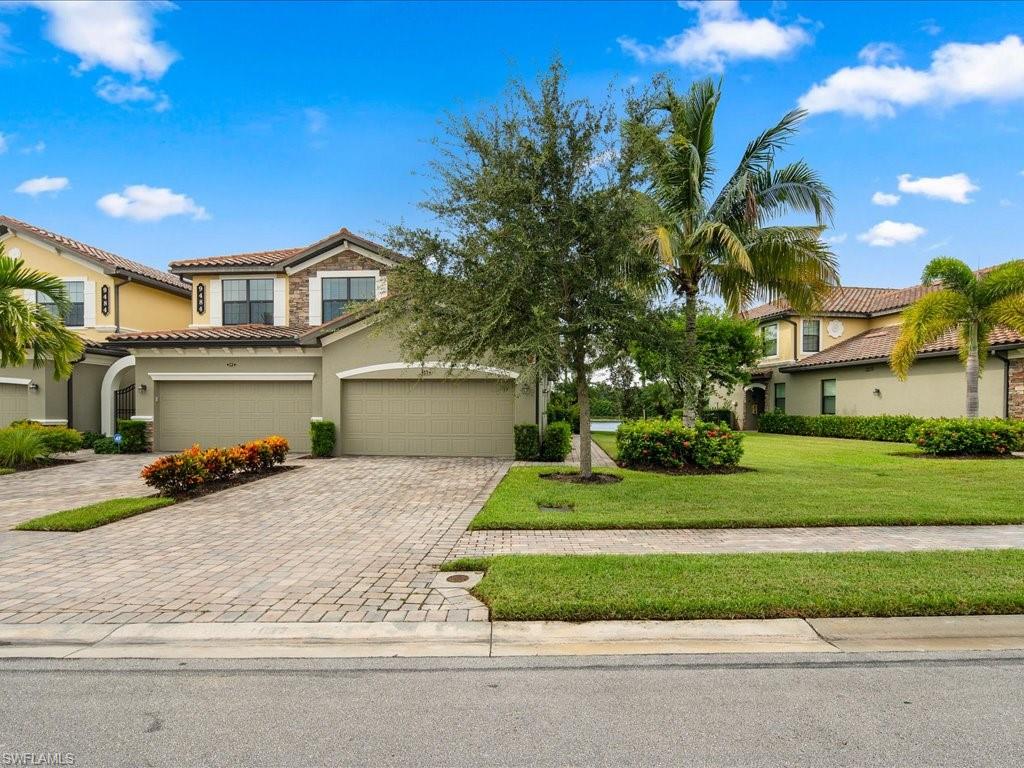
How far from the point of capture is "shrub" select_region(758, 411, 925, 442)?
19.7 metres

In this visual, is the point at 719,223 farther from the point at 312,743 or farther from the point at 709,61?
the point at 312,743

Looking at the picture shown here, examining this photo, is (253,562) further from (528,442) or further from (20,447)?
(20,447)

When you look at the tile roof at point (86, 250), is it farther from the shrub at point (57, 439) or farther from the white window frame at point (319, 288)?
the shrub at point (57, 439)

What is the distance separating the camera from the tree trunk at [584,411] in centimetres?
1070

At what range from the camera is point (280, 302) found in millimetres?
19297

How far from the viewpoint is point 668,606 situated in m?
4.41

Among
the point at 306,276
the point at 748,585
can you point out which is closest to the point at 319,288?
the point at 306,276

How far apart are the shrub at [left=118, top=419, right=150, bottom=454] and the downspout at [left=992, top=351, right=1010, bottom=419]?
26.6 metres

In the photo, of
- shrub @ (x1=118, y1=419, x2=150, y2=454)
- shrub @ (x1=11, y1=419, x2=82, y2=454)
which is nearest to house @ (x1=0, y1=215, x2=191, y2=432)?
shrub @ (x1=118, y1=419, x2=150, y2=454)

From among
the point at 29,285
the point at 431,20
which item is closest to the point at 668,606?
the point at 431,20

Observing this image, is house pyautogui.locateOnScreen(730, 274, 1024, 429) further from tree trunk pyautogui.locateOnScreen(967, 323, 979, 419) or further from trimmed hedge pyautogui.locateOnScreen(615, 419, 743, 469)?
trimmed hedge pyautogui.locateOnScreen(615, 419, 743, 469)

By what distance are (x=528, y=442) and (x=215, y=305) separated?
1264cm

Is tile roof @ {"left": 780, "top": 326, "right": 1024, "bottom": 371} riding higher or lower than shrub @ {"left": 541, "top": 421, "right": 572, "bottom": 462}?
higher

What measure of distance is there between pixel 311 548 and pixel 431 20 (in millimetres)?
12223
